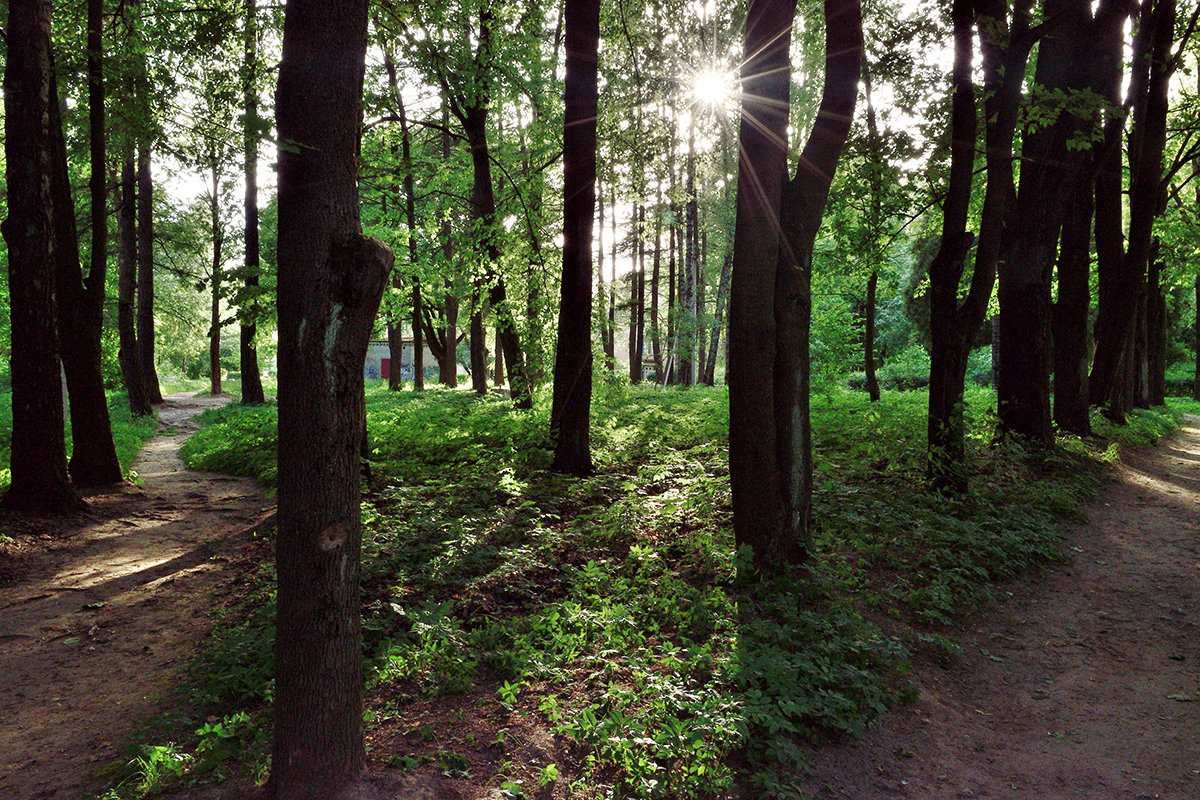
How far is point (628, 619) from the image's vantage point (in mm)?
4957

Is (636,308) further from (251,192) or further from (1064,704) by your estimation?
(1064,704)

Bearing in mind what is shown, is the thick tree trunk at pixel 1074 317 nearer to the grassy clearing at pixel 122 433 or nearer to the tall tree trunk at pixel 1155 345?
the tall tree trunk at pixel 1155 345

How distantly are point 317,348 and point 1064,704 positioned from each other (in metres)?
5.42

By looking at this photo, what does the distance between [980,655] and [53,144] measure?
11.2 meters

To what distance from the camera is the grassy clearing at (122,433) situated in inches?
404

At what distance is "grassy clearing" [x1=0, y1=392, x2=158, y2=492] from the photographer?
1027 cm

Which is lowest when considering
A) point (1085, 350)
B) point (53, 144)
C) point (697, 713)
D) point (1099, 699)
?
point (1099, 699)

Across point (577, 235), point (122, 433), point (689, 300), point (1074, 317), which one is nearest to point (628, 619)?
point (577, 235)

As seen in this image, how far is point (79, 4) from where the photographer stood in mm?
9914

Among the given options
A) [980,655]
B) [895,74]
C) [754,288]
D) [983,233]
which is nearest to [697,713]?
[980,655]

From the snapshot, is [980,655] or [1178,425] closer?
[980,655]

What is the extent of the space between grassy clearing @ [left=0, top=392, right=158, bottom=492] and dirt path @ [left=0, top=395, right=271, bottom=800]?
1971 millimetres

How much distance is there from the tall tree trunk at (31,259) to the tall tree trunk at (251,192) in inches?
79.1

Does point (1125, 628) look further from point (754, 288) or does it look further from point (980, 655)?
point (754, 288)
